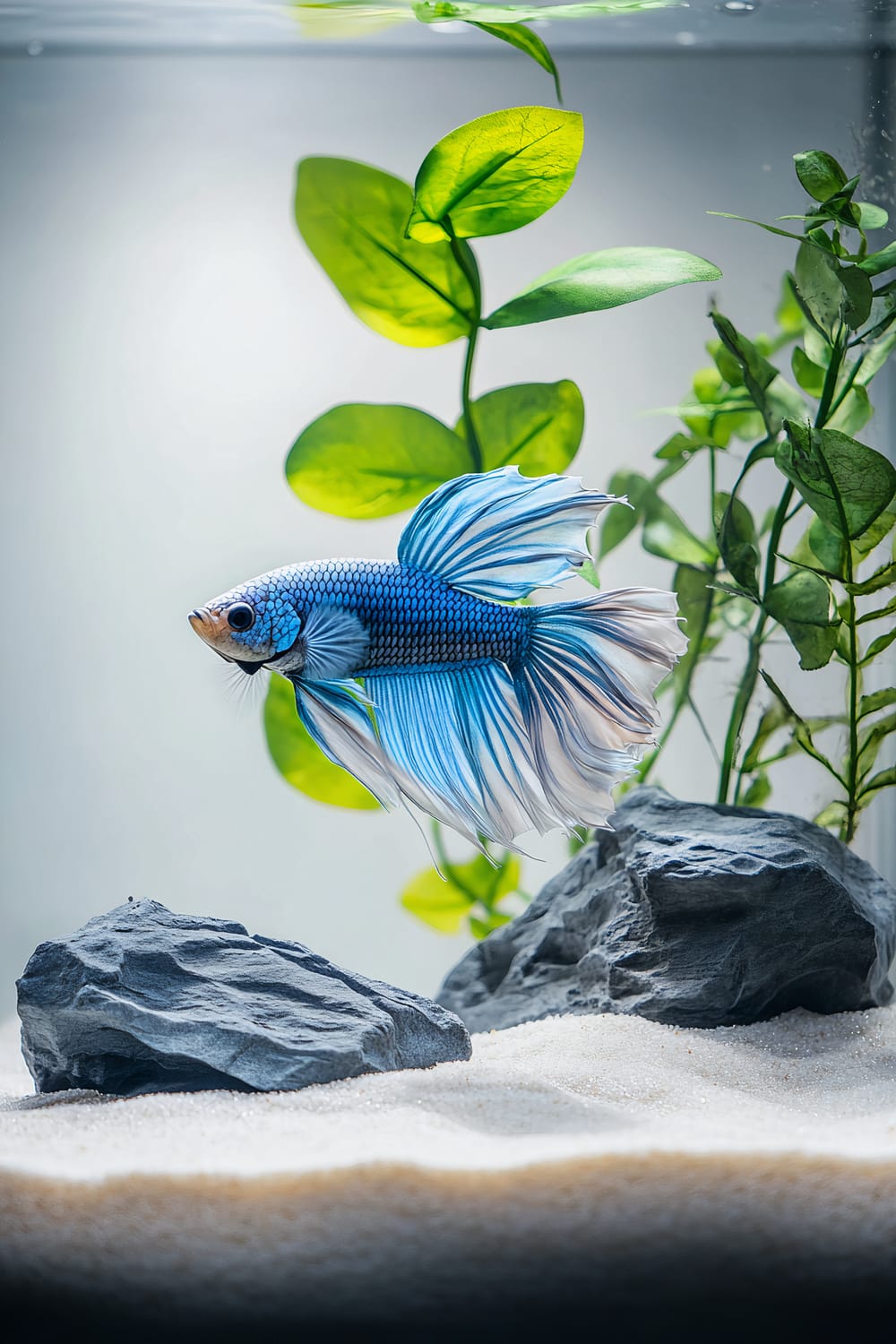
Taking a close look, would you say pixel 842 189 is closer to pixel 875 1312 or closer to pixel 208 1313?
pixel 875 1312

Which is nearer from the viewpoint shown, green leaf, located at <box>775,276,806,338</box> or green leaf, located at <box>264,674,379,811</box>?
green leaf, located at <box>264,674,379,811</box>

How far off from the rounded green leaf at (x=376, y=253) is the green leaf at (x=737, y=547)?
0.62 metres

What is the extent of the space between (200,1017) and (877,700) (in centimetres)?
136

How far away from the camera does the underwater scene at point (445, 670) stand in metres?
0.84

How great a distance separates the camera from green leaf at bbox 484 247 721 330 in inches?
63.6

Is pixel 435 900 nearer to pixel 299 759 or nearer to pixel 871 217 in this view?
pixel 299 759

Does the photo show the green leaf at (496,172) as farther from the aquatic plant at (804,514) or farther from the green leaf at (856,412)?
the green leaf at (856,412)

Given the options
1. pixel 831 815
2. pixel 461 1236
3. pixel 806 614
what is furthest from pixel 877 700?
pixel 461 1236

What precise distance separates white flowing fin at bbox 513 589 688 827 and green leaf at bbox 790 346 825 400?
1.12 meters

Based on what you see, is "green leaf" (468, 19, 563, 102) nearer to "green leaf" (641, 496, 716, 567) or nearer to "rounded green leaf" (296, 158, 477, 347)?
"rounded green leaf" (296, 158, 477, 347)

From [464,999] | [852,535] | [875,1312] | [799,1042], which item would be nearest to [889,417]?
[852,535]

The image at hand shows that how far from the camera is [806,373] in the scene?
2193 millimetres

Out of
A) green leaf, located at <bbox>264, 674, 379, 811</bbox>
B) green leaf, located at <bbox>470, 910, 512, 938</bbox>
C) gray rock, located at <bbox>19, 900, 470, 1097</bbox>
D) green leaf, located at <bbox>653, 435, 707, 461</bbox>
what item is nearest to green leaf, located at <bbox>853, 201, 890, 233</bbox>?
green leaf, located at <bbox>653, 435, 707, 461</bbox>

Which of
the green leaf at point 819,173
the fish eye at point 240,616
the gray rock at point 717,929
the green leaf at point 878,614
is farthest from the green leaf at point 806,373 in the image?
the fish eye at point 240,616
